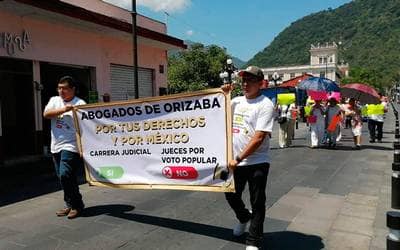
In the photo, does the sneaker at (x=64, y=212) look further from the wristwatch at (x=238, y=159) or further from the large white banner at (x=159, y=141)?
the wristwatch at (x=238, y=159)

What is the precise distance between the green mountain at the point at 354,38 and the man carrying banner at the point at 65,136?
11764 cm

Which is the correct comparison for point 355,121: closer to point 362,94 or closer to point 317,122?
point 317,122

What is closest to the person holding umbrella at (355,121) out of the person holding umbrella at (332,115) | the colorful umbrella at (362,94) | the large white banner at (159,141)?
the person holding umbrella at (332,115)

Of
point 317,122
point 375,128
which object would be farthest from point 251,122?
point 375,128

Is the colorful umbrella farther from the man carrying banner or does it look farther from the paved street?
the man carrying banner

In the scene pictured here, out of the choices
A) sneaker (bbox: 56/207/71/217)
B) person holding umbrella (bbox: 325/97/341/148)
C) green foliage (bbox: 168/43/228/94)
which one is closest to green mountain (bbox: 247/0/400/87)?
green foliage (bbox: 168/43/228/94)

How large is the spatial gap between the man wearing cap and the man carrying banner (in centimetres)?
229

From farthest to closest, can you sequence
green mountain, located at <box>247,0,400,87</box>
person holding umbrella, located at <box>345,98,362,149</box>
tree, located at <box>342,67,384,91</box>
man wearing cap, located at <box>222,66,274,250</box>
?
green mountain, located at <box>247,0,400,87</box> → tree, located at <box>342,67,384,91</box> → person holding umbrella, located at <box>345,98,362,149</box> → man wearing cap, located at <box>222,66,274,250</box>

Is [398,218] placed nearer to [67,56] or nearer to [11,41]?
[11,41]

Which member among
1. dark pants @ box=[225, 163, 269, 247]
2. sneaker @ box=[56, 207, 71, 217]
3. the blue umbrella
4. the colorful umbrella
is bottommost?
sneaker @ box=[56, 207, 71, 217]

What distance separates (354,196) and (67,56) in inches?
340

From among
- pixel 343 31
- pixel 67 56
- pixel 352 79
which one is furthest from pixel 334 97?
pixel 343 31

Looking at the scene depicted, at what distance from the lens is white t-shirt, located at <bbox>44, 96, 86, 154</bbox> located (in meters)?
5.52

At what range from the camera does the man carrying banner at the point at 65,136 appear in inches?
215
